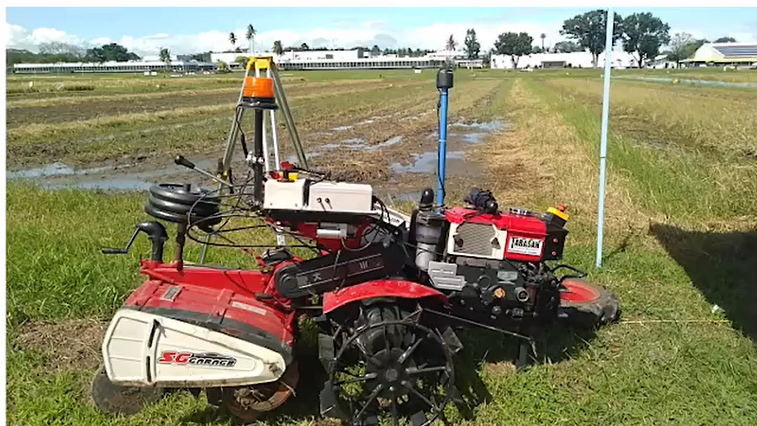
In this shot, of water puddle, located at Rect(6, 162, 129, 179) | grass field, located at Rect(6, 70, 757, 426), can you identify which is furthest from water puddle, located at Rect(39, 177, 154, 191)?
grass field, located at Rect(6, 70, 757, 426)

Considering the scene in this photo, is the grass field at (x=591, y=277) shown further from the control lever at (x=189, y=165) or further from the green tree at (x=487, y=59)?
the green tree at (x=487, y=59)

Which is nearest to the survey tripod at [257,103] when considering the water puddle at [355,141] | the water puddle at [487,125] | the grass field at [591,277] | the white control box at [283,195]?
the white control box at [283,195]

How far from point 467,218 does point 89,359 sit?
2861 mm

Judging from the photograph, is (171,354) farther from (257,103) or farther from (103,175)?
(103,175)

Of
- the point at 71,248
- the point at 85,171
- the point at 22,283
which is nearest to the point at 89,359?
the point at 22,283

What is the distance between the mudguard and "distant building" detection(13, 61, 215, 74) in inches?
3999

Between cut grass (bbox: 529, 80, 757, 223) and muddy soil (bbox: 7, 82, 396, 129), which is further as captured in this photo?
muddy soil (bbox: 7, 82, 396, 129)

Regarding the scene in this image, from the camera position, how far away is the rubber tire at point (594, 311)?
4996 millimetres

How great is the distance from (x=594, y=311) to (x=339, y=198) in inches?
101

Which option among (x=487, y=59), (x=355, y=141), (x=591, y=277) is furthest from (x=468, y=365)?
(x=487, y=59)

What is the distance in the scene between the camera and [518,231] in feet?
13.5

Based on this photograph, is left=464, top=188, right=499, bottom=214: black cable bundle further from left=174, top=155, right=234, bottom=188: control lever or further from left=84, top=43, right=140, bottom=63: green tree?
left=84, top=43, right=140, bottom=63: green tree

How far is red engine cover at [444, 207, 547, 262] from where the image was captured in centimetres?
411

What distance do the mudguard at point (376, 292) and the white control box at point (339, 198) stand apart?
0.47m
